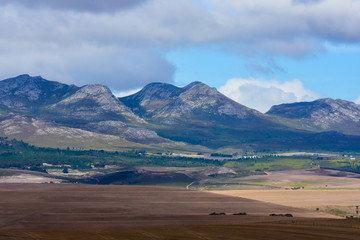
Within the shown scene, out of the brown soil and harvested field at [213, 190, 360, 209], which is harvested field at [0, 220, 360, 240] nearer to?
the brown soil

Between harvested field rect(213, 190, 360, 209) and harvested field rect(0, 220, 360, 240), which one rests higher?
harvested field rect(213, 190, 360, 209)

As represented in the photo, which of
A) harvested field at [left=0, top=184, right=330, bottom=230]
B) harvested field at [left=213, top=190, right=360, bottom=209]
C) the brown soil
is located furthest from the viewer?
harvested field at [left=213, top=190, right=360, bottom=209]

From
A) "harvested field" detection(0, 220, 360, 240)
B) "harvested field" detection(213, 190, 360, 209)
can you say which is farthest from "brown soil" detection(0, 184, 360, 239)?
"harvested field" detection(213, 190, 360, 209)

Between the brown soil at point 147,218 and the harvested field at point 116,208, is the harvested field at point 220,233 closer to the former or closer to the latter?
the brown soil at point 147,218

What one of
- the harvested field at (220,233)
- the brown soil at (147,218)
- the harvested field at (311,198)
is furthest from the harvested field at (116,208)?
the harvested field at (311,198)

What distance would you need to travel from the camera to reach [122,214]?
10581cm

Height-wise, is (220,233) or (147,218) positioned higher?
(147,218)

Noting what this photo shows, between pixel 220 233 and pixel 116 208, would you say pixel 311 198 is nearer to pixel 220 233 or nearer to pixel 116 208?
pixel 116 208

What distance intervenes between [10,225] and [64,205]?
27.1 meters

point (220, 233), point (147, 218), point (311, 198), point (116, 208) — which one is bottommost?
point (220, 233)

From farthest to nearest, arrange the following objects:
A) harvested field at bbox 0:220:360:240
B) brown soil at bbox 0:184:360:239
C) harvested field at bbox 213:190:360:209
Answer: harvested field at bbox 213:190:360:209, brown soil at bbox 0:184:360:239, harvested field at bbox 0:220:360:240

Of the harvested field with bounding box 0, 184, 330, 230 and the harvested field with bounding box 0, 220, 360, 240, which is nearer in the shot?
the harvested field with bounding box 0, 220, 360, 240

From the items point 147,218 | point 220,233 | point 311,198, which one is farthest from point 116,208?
point 311,198

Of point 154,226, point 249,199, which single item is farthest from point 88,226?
point 249,199
